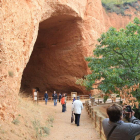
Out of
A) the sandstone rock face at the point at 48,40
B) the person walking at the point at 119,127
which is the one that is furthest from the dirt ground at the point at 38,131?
the person walking at the point at 119,127

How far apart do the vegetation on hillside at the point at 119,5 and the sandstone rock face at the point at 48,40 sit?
1.38 metres

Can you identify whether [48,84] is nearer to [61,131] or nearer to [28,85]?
[28,85]

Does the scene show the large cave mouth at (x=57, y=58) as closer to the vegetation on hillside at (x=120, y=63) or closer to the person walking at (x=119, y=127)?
the vegetation on hillside at (x=120, y=63)

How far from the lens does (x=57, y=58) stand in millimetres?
22672

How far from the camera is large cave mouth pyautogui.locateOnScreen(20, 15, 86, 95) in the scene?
814 inches

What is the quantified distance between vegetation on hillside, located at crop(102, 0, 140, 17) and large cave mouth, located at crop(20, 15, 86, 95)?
14505mm

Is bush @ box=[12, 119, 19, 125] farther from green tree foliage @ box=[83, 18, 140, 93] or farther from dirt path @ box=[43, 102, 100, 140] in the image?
green tree foliage @ box=[83, 18, 140, 93]

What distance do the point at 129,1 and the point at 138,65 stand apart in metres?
27.3

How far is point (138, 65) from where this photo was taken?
1043 cm

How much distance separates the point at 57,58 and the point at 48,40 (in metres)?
2.61

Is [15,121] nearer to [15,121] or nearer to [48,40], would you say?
[15,121]

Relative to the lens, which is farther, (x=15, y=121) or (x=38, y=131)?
(x=38, y=131)

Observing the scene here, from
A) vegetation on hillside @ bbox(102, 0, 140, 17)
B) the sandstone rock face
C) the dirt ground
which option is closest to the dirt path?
the dirt ground

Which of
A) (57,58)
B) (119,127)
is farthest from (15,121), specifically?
(57,58)
